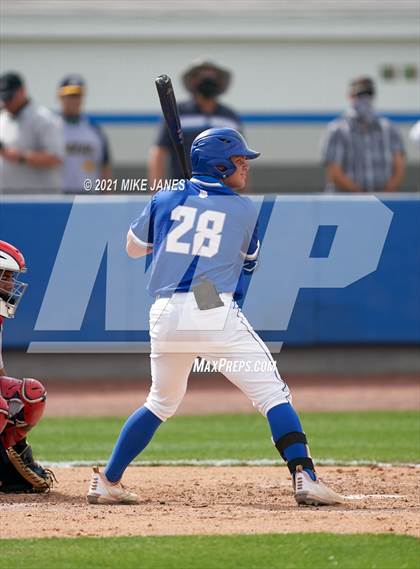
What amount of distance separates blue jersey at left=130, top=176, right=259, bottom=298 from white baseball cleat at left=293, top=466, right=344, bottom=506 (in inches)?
40.5

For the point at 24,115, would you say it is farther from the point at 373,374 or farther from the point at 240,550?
the point at 240,550

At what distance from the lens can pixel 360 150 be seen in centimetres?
1434

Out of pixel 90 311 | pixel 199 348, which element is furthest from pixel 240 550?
pixel 90 311

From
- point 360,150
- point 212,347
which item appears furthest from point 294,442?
point 360,150

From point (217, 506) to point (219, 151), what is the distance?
1880mm

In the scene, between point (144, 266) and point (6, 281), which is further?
point (144, 266)

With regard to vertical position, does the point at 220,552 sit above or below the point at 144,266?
below

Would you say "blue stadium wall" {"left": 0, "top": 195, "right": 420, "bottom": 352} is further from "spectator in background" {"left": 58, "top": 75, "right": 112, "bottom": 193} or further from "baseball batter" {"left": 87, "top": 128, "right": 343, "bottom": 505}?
"baseball batter" {"left": 87, "top": 128, "right": 343, "bottom": 505}

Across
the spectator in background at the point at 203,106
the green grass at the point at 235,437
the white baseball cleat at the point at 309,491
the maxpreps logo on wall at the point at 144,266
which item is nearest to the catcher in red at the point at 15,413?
the white baseball cleat at the point at 309,491

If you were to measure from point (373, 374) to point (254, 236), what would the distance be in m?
6.65

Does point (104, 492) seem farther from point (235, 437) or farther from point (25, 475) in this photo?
point (235, 437)

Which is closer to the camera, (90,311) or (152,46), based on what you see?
(90,311)

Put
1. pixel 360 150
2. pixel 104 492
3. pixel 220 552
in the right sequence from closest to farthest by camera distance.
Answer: pixel 220 552 → pixel 104 492 → pixel 360 150

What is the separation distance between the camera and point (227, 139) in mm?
7309
